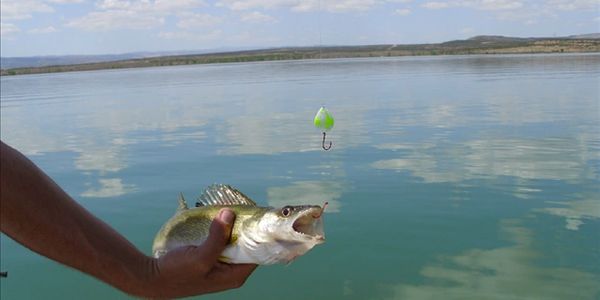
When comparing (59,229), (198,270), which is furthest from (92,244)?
(198,270)

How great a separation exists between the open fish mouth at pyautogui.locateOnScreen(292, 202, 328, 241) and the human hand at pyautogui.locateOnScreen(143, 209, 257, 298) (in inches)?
9.5

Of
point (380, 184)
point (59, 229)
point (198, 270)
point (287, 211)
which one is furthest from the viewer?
point (380, 184)

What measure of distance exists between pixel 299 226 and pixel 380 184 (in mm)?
11044

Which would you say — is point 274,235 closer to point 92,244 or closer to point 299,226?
point 299,226

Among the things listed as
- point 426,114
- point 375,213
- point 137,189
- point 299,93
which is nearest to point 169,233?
point 375,213

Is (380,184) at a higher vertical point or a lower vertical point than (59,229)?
lower

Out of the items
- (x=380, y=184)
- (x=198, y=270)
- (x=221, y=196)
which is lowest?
(x=380, y=184)

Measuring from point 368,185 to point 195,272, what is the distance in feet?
36.2

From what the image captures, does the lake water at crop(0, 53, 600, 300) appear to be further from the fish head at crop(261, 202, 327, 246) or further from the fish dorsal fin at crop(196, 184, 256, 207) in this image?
the fish head at crop(261, 202, 327, 246)

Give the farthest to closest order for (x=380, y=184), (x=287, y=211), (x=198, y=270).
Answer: (x=380, y=184) < (x=287, y=211) < (x=198, y=270)

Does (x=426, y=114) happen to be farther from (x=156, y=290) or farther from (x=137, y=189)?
(x=156, y=290)

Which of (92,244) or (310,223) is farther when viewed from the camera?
(310,223)

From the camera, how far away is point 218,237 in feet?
7.18

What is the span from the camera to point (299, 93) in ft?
120
